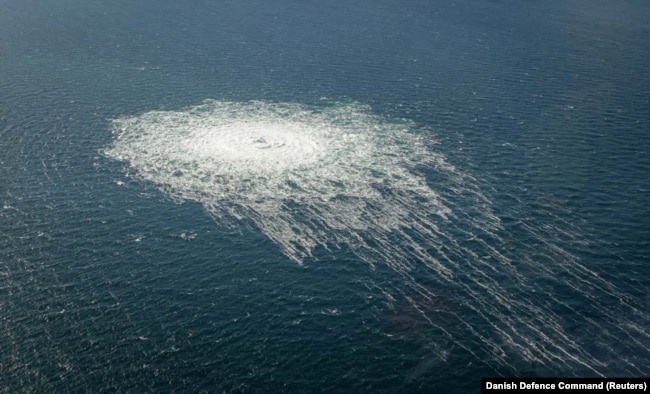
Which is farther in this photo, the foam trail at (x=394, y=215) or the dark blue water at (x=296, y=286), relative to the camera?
the foam trail at (x=394, y=215)

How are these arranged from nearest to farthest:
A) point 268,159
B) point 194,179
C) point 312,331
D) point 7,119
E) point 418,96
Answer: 1. point 312,331
2. point 194,179
3. point 268,159
4. point 7,119
5. point 418,96

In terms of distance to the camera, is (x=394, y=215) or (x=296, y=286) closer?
(x=296, y=286)

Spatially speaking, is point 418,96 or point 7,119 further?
point 418,96

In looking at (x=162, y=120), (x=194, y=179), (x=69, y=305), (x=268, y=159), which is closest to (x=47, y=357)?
(x=69, y=305)

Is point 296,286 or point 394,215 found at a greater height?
point 394,215

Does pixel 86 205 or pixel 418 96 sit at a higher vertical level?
pixel 418 96

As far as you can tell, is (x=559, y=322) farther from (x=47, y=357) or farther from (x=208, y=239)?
(x=47, y=357)

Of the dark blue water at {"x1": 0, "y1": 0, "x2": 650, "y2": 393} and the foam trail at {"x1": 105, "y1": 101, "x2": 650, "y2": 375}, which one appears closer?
the dark blue water at {"x1": 0, "y1": 0, "x2": 650, "y2": 393}

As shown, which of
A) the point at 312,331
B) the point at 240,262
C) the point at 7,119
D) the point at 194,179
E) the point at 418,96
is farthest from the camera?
the point at 418,96
